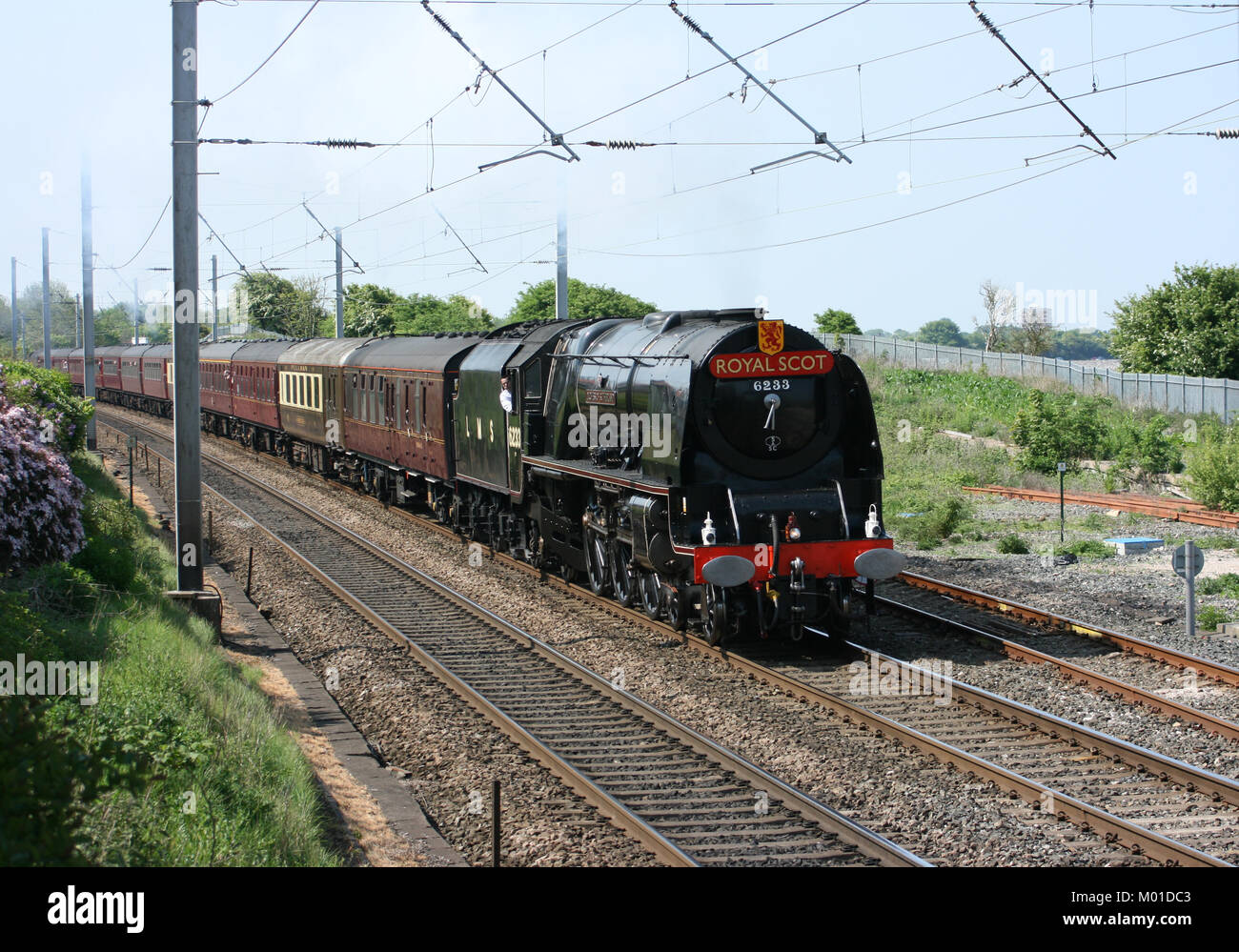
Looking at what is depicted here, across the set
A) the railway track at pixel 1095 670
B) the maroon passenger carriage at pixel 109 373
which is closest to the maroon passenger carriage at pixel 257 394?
the maroon passenger carriage at pixel 109 373

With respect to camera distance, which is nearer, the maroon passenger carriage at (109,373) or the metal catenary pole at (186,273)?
→ the metal catenary pole at (186,273)

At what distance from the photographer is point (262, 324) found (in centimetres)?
7569

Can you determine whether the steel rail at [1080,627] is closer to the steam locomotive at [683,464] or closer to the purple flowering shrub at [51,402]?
the steam locomotive at [683,464]

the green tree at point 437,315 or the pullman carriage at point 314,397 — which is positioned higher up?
the green tree at point 437,315

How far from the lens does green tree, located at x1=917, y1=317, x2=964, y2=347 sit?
15188 cm

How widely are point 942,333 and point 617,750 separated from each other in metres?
153

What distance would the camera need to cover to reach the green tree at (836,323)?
61656 millimetres

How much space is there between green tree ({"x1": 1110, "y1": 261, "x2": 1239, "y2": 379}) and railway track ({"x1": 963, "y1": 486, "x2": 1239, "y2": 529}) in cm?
1908

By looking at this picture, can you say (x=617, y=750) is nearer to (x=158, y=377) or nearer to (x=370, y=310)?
(x=158, y=377)

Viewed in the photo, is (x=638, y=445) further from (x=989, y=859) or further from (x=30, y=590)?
(x=989, y=859)

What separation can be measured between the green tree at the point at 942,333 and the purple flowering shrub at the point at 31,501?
478ft

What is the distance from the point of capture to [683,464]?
39.5 feet

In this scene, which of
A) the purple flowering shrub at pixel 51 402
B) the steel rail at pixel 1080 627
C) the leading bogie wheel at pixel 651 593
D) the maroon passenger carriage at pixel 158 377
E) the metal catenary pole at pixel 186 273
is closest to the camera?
the steel rail at pixel 1080 627
